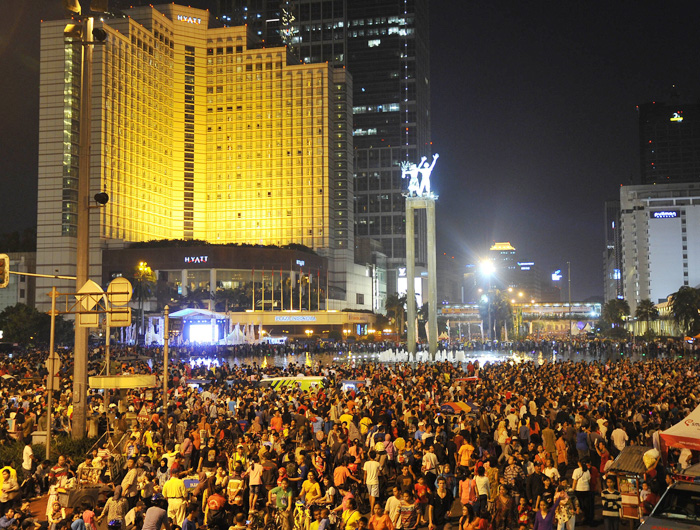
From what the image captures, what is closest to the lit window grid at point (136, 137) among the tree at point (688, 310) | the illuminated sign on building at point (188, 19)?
the illuminated sign on building at point (188, 19)

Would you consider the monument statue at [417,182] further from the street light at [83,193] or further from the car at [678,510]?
the car at [678,510]

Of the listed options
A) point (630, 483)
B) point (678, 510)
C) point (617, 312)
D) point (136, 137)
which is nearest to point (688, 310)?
point (617, 312)

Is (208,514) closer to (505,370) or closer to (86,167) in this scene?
(86,167)

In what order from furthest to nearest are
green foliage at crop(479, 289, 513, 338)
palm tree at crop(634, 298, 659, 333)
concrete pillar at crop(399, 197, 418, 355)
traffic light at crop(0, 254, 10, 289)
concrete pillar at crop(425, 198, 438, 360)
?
green foliage at crop(479, 289, 513, 338) < palm tree at crop(634, 298, 659, 333) < concrete pillar at crop(425, 198, 438, 360) < concrete pillar at crop(399, 197, 418, 355) < traffic light at crop(0, 254, 10, 289)

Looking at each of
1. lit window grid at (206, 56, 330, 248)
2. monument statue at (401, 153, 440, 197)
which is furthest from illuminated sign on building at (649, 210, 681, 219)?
monument statue at (401, 153, 440, 197)

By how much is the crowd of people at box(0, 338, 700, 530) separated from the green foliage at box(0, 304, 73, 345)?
179 ft

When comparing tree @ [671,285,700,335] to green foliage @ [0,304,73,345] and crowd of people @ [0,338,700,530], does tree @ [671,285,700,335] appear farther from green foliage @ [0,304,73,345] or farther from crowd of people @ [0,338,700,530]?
green foliage @ [0,304,73,345]

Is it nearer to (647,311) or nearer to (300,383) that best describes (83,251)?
(300,383)

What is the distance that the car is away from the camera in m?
9.10

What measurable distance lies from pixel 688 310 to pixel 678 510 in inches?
3411

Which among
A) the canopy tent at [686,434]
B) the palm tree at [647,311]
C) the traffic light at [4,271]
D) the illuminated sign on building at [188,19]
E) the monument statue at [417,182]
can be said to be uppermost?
the illuminated sign on building at [188,19]

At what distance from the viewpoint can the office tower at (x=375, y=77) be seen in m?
184

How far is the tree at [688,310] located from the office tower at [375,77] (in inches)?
3837

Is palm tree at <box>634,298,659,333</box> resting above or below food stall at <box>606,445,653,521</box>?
above
